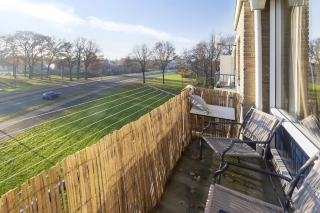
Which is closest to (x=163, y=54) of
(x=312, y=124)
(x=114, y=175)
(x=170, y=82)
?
(x=170, y=82)

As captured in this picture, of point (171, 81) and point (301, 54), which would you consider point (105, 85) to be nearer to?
point (171, 81)

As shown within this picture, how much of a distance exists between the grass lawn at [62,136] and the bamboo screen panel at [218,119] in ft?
21.8

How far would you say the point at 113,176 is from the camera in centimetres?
140

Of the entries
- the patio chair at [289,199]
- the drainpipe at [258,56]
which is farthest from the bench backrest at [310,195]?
the drainpipe at [258,56]

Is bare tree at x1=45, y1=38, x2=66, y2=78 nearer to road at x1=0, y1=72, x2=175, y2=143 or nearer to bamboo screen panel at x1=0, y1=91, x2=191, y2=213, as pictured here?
road at x1=0, y1=72, x2=175, y2=143

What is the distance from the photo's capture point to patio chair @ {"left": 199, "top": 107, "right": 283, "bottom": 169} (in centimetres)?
235

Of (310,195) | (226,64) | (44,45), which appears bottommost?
(310,195)

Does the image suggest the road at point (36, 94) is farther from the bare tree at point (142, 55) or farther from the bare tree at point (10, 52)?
the bare tree at point (142, 55)

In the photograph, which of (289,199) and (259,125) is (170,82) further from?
(289,199)

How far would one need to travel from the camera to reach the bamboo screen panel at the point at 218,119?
4.10 m

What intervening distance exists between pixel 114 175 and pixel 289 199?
48.1 inches

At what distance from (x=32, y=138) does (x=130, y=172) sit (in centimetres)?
1158

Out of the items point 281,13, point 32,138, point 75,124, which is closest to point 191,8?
point 75,124

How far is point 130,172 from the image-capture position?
5.36 ft
